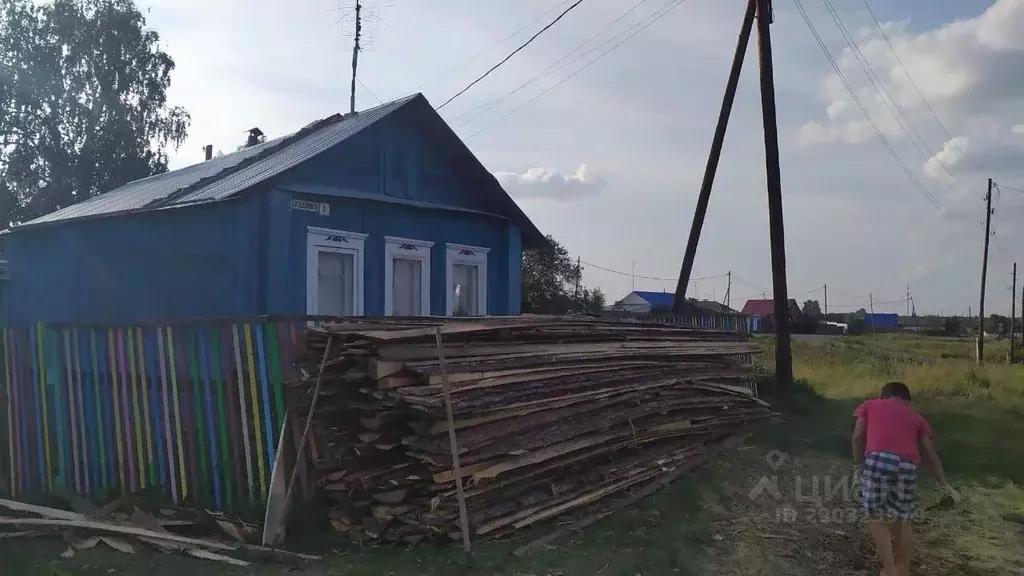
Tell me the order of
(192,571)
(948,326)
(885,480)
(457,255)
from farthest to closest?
(948,326), (457,255), (885,480), (192,571)

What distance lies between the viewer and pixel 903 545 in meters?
5.26

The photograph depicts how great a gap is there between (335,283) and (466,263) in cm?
273

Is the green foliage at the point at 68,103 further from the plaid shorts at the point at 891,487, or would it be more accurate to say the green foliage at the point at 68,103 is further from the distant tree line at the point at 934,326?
the distant tree line at the point at 934,326

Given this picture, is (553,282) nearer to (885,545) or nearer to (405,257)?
(405,257)

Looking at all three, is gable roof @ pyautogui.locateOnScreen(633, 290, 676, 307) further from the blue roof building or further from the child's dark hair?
the child's dark hair

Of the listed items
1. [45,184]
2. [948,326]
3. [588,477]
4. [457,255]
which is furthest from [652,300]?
[588,477]

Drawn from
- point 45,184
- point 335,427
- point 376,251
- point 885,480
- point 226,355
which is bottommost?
point 885,480

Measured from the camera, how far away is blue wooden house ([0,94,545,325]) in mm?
10203

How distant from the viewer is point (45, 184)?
94.9 ft

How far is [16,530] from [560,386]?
14.0ft

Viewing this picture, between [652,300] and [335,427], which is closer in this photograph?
[335,427]

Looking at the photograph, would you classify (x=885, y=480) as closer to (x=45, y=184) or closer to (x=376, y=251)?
(x=376, y=251)

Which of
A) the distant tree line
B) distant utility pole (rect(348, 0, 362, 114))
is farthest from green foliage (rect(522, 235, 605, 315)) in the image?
the distant tree line

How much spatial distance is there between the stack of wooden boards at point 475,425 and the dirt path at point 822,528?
3.29 ft
